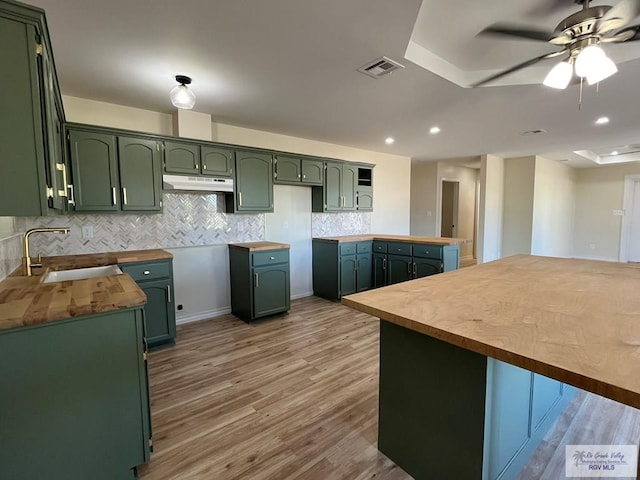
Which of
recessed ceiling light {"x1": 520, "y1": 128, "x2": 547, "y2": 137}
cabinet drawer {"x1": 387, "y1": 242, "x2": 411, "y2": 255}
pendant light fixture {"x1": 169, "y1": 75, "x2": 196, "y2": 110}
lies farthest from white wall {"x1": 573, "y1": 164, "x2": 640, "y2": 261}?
pendant light fixture {"x1": 169, "y1": 75, "x2": 196, "y2": 110}

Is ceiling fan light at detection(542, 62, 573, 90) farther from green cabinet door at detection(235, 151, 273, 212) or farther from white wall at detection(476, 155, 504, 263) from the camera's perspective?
white wall at detection(476, 155, 504, 263)

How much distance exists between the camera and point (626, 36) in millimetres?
1798

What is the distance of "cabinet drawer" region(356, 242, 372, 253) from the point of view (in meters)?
4.69

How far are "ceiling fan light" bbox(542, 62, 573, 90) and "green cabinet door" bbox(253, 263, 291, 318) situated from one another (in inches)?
121

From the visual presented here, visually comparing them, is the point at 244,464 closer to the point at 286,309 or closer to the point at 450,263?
the point at 286,309

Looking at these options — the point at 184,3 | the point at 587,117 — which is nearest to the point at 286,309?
the point at 184,3

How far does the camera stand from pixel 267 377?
97.6 inches

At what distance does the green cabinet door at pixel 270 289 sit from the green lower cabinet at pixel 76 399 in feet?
6.81

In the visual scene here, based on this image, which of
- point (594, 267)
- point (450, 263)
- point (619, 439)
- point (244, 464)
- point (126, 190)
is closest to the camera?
point (244, 464)

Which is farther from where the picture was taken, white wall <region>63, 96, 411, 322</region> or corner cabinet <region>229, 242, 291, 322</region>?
corner cabinet <region>229, 242, 291, 322</region>

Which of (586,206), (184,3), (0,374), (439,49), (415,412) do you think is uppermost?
(439,49)

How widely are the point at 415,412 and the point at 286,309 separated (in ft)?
8.48

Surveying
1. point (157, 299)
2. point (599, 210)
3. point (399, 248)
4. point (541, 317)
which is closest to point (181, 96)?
point (157, 299)

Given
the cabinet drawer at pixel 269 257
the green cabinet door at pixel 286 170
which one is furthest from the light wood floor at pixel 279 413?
the green cabinet door at pixel 286 170
